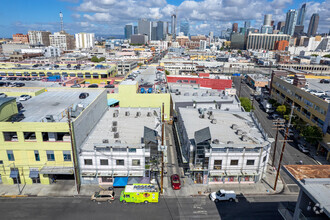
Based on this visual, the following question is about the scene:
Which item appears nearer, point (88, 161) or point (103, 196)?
point (103, 196)

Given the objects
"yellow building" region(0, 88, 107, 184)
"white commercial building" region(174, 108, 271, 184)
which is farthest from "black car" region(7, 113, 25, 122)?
"white commercial building" region(174, 108, 271, 184)

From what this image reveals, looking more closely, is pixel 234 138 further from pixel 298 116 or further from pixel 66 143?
pixel 298 116

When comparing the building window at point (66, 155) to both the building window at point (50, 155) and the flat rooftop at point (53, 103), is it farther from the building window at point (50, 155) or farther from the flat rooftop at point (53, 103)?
the flat rooftop at point (53, 103)

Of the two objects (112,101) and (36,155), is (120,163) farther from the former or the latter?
(112,101)

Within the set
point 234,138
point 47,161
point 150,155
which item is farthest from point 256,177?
point 47,161

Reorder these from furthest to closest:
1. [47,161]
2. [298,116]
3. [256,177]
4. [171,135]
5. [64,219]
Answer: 1. [298,116]
2. [171,135]
3. [256,177]
4. [47,161]
5. [64,219]

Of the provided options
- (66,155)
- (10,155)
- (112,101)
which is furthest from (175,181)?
(112,101)
